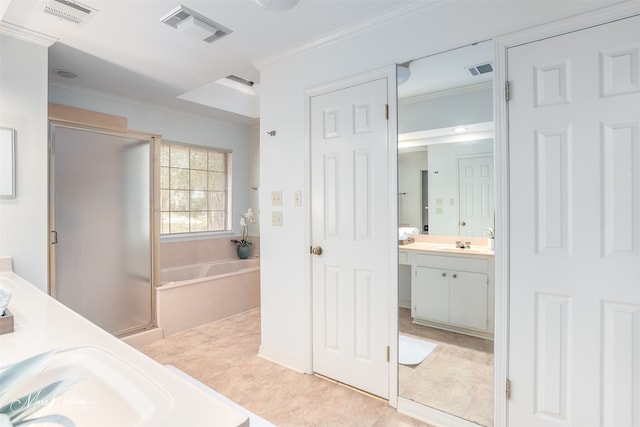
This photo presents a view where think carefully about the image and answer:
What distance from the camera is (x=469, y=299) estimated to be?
2070mm

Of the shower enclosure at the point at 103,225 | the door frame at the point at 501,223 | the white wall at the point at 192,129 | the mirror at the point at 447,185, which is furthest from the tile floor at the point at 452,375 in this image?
the white wall at the point at 192,129

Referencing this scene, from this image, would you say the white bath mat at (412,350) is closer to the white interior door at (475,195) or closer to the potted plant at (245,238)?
the white interior door at (475,195)

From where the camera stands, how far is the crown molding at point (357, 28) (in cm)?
186

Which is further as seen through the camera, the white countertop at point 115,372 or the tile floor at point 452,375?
the tile floor at point 452,375

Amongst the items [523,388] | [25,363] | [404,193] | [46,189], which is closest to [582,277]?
[523,388]

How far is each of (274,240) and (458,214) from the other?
4.55 feet

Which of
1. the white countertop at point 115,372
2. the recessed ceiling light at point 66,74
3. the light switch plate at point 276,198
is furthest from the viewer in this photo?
the recessed ceiling light at point 66,74

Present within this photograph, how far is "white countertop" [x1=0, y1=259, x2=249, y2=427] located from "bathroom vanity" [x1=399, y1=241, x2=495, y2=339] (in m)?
1.55

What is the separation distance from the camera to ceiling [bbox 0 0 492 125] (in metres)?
1.92

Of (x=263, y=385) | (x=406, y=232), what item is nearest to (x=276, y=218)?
(x=406, y=232)

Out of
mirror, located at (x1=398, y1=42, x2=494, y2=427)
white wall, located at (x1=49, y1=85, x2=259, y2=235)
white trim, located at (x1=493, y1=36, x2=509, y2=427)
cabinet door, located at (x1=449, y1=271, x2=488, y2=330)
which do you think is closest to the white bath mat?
mirror, located at (x1=398, y1=42, x2=494, y2=427)

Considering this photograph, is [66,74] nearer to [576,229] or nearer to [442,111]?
[442,111]

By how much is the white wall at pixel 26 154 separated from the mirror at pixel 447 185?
2.36m

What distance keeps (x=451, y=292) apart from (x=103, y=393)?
2008 mm
